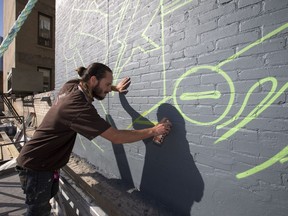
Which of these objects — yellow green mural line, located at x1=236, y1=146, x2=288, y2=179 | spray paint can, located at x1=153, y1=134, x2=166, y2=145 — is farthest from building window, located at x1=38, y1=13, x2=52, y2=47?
yellow green mural line, located at x1=236, y1=146, x2=288, y2=179

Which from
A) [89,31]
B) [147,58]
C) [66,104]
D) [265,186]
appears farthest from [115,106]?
[265,186]

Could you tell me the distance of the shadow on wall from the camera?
7.25 feet

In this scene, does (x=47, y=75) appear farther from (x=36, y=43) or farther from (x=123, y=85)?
(x=123, y=85)

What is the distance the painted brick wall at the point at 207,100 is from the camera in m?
1.60

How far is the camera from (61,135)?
7.31 feet

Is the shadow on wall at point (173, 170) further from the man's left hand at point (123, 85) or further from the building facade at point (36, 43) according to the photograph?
Result: the building facade at point (36, 43)

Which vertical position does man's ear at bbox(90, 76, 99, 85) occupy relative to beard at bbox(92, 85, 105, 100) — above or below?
above

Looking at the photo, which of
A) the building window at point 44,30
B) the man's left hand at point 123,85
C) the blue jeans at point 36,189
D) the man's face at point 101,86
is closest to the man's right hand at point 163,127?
the man's face at point 101,86

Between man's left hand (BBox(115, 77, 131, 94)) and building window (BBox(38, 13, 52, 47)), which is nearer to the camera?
man's left hand (BBox(115, 77, 131, 94))

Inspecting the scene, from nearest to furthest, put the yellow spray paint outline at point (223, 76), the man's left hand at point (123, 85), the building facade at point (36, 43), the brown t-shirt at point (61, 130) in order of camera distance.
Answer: the yellow spray paint outline at point (223, 76) → the brown t-shirt at point (61, 130) → the man's left hand at point (123, 85) → the building facade at point (36, 43)

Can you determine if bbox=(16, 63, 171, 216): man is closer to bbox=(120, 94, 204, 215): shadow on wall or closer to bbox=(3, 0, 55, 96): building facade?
bbox=(120, 94, 204, 215): shadow on wall

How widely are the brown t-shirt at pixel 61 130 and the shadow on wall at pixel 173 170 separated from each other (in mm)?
705

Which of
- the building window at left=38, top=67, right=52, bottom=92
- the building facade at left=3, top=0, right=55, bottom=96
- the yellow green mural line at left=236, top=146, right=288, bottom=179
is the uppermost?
the building facade at left=3, top=0, right=55, bottom=96

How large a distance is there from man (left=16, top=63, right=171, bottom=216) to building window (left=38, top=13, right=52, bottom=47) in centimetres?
1358
